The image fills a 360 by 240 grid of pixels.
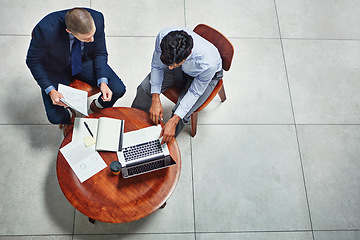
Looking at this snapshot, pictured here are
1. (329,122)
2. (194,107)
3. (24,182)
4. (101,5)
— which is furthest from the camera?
(101,5)

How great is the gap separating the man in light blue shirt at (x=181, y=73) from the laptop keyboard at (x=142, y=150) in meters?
0.07

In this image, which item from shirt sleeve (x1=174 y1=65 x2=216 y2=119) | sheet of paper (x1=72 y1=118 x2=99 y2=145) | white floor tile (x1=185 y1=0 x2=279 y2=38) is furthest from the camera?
white floor tile (x1=185 y1=0 x2=279 y2=38)

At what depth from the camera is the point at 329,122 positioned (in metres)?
2.91

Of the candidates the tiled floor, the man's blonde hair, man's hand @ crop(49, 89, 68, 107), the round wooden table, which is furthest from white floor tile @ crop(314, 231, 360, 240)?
the man's blonde hair

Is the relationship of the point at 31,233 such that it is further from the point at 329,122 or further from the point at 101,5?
the point at 329,122

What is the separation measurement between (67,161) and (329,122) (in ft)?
7.68

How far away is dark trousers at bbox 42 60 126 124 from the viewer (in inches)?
90.8

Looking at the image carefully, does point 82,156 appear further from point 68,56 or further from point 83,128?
point 68,56

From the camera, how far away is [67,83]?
237 centimetres

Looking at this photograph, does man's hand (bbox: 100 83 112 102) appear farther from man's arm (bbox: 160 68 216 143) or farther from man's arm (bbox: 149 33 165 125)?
man's arm (bbox: 160 68 216 143)

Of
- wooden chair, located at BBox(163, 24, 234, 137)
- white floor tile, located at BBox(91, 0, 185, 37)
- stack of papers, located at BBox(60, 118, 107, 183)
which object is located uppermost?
wooden chair, located at BBox(163, 24, 234, 137)

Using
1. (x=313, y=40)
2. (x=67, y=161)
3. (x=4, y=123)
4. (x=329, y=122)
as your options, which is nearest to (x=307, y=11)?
(x=313, y=40)

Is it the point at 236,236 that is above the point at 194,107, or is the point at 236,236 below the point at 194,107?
below

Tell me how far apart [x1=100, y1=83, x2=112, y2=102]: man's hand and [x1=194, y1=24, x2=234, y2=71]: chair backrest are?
31.9 inches
